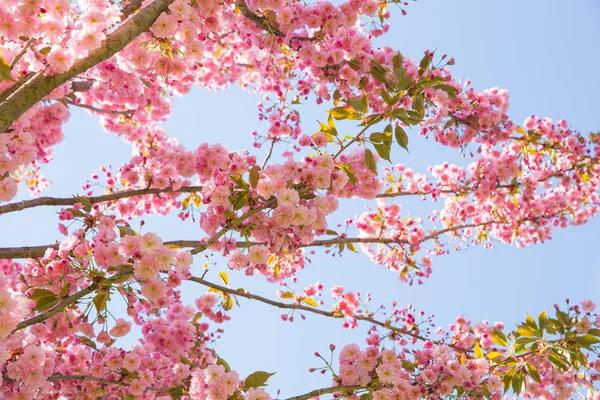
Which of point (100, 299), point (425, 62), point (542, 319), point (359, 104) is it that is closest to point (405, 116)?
point (359, 104)

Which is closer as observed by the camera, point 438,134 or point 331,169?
point 331,169

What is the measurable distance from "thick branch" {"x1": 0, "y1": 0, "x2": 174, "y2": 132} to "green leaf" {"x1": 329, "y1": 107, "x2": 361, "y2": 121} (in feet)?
3.84

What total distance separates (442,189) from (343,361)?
3.44 metres

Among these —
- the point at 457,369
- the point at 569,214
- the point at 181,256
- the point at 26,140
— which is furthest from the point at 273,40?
the point at 569,214

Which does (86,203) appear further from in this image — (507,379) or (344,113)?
(507,379)

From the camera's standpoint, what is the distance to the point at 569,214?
22.5 feet

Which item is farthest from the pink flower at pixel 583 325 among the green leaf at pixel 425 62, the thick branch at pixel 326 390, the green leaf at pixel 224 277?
the green leaf at pixel 224 277

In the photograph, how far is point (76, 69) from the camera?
90.2 inches

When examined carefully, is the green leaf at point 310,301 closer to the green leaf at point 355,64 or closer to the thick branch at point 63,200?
the thick branch at point 63,200

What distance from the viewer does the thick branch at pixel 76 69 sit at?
218 cm

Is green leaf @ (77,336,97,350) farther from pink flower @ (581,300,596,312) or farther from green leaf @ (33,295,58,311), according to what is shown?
pink flower @ (581,300,596,312)

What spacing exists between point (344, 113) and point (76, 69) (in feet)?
5.19

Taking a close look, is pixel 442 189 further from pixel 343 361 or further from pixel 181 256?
pixel 181 256

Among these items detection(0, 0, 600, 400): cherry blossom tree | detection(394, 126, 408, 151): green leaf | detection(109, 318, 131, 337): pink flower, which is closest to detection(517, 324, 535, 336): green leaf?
detection(0, 0, 600, 400): cherry blossom tree
